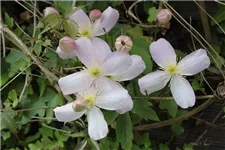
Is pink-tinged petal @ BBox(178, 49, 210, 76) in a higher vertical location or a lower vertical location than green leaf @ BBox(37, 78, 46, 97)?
higher

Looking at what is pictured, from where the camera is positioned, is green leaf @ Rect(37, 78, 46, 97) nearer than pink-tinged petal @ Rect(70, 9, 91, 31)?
No

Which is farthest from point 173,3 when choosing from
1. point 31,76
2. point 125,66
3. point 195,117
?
point 125,66

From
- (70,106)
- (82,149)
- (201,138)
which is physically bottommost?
(201,138)

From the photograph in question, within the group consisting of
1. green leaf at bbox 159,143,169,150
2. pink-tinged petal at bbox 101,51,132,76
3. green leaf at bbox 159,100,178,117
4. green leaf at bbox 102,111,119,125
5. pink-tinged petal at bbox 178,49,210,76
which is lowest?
green leaf at bbox 159,143,169,150

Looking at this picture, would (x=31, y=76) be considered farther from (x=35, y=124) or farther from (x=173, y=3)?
(x=173, y=3)

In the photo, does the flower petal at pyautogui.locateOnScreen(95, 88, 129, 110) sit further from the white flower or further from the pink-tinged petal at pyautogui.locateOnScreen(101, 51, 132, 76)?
the white flower

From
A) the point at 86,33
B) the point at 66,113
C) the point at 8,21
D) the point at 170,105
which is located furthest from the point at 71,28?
the point at 8,21

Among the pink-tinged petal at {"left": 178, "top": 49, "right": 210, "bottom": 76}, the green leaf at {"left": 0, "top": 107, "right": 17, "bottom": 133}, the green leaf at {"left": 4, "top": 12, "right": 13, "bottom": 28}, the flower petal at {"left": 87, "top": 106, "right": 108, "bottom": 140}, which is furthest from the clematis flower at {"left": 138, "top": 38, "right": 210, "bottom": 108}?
the green leaf at {"left": 4, "top": 12, "right": 13, "bottom": 28}
